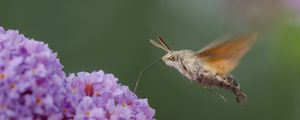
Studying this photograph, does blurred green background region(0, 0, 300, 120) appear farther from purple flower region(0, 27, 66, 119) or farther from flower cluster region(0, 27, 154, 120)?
purple flower region(0, 27, 66, 119)

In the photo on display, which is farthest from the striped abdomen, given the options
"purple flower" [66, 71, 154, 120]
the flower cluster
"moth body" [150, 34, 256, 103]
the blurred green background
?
the blurred green background

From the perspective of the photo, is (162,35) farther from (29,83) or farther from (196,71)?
(29,83)

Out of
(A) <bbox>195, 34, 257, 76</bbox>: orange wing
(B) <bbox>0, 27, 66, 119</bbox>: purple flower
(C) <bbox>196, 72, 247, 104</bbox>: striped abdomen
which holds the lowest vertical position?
(B) <bbox>0, 27, 66, 119</bbox>: purple flower

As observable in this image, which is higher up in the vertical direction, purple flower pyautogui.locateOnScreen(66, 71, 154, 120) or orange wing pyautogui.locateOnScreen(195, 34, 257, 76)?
orange wing pyautogui.locateOnScreen(195, 34, 257, 76)

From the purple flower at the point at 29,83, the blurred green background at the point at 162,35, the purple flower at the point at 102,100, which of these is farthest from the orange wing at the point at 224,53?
the blurred green background at the point at 162,35

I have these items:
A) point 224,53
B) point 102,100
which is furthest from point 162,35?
point 102,100

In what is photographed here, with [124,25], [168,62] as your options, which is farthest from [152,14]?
[168,62]

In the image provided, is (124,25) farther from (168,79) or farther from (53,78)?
(53,78)

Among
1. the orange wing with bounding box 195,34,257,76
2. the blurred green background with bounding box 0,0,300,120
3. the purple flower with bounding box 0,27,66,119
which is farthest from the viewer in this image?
the blurred green background with bounding box 0,0,300,120

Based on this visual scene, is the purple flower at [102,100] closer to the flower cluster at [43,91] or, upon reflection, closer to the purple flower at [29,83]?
the flower cluster at [43,91]

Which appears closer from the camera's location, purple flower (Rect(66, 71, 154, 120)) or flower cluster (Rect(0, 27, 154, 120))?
flower cluster (Rect(0, 27, 154, 120))
